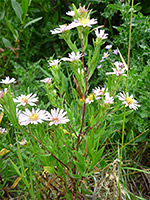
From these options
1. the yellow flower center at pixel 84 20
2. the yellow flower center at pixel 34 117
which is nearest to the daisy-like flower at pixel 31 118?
the yellow flower center at pixel 34 117

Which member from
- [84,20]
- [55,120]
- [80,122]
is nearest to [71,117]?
[80,122]

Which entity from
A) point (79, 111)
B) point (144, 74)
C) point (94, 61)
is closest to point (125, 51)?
point (144, 74)

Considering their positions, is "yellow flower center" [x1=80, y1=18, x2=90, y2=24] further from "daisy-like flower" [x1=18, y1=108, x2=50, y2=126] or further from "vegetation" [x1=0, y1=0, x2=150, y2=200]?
"daisy-like flower" [x1=18, y1=108, x2=50, y2=126]

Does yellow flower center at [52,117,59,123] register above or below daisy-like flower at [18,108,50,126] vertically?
below

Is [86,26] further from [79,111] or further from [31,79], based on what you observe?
[31,79]

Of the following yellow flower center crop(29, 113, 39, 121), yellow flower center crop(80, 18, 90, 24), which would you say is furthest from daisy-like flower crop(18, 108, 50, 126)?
yellow flower center crop(80, 18, 90, 24)

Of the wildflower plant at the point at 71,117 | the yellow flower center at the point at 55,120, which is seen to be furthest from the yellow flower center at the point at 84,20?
the yellow flower center at the point at 55,120

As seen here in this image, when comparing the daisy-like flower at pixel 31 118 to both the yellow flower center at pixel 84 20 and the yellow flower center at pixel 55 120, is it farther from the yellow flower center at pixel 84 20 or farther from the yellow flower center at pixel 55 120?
the yellow flower center at pixel 84 20

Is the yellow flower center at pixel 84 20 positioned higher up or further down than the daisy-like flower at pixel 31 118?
higher up

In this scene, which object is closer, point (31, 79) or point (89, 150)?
point (89, 150)

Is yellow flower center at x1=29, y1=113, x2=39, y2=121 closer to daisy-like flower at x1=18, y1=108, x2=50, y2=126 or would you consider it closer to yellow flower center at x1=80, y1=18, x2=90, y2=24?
daisy-like flower at x1=18, y1=108, x2=50, y2=126

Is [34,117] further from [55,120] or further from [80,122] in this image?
[80,122]
